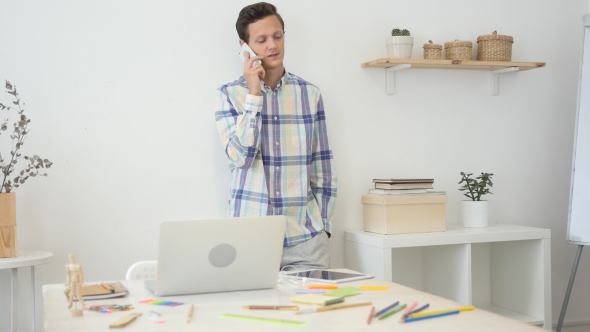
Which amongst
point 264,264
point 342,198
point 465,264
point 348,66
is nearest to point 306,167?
point 342,198

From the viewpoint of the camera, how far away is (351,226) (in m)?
2.98

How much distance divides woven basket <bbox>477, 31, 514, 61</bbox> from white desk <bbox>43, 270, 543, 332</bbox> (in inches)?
73.1

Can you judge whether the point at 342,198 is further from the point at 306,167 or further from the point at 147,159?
the point at 147,159

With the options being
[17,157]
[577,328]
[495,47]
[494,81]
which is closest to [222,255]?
[17,157]

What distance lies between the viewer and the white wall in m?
2.53

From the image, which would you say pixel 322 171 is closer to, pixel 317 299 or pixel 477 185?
Answer: pixel 477 185

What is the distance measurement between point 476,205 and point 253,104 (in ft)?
4.29

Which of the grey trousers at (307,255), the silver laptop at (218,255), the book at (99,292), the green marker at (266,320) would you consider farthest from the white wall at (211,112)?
the green marker at (266,320)

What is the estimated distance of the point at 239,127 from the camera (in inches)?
93.2

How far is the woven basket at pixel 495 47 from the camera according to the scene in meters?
3.03

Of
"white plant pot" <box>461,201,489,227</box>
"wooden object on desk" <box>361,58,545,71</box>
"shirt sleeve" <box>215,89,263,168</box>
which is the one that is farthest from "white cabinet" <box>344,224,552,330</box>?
"wooden object on desk" <box>361,58,545,71</box>

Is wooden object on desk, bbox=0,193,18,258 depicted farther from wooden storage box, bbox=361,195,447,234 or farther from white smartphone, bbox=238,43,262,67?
wooden storage box, bbox=361,195,447,234

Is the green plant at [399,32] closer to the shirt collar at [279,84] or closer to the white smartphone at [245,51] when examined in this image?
the shirt collar at [279,84]

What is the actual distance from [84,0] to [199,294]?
5.31 ft
